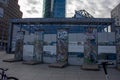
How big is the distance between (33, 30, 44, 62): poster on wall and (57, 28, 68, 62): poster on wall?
282 centimetres

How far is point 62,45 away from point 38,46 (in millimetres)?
3745

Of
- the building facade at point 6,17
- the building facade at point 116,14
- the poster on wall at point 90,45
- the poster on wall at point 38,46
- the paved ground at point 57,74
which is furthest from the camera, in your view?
the building facade at point 116,14

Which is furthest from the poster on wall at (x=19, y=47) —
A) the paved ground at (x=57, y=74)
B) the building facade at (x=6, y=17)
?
the building facade at (x=6, y=17)

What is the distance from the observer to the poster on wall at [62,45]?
1983 centimetres

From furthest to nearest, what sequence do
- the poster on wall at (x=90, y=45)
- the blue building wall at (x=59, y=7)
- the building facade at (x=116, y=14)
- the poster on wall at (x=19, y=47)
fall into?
the building facade at (x=116, y=14)
the blue building wall at (x=59, y=7)
the poster on wall at (x=19, y=47)
the poster on wall at (x=90, y=45)

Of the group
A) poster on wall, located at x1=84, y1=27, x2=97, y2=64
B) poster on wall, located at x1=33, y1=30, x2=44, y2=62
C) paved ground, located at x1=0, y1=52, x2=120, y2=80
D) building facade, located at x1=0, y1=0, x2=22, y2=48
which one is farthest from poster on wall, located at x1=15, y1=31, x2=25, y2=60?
building facade, located at x1=0, y1=0, x2=22, y2=48

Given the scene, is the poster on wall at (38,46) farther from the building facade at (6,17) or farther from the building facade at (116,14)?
the building facade at (116,14)

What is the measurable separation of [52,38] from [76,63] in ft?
16.2

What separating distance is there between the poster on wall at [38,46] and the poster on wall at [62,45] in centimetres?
282

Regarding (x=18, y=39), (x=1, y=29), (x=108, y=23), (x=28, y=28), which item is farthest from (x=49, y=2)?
(x=18, y=39)

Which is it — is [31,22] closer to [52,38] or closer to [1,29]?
[52,38]

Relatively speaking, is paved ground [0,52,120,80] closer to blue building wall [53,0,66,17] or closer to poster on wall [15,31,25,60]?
poster on wall [15,31,25,60]

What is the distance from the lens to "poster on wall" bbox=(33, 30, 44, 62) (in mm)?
21438

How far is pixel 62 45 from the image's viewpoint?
20250 millimetres
